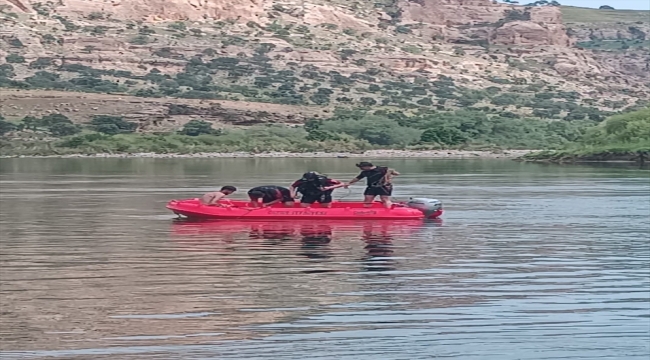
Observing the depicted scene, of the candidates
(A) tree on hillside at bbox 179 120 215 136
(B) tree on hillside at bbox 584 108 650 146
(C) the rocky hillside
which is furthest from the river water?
(C) the rocky hillside

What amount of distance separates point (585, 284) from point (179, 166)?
4181cm

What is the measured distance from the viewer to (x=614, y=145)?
68500mm

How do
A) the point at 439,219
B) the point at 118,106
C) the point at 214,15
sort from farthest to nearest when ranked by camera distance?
the point at 214,15, the point at 118,106, the point at 439,219

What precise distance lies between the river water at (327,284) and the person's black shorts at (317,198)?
67cm

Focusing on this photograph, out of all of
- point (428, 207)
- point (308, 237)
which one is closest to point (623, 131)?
point (428, 207)

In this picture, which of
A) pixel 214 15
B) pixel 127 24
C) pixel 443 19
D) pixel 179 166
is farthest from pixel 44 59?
pixel 443 19

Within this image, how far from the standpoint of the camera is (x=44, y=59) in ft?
317

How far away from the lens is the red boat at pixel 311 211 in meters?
27.2

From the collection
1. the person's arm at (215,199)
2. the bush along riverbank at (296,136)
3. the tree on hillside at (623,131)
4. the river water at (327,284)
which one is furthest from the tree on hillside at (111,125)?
the person's arm at (215,199)

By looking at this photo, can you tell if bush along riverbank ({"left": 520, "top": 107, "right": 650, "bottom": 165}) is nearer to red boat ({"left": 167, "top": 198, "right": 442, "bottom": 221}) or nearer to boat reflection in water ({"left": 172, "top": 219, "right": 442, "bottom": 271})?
red boat ({"left": 167, "top": 198, "right": 442, "bottom": 221})

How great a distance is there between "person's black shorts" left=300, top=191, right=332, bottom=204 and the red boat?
0.17m

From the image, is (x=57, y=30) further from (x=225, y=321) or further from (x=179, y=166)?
(x=225, y=321)

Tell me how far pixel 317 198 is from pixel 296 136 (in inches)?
2064

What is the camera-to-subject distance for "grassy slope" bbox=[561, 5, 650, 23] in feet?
544
